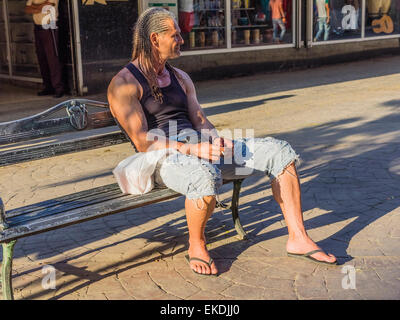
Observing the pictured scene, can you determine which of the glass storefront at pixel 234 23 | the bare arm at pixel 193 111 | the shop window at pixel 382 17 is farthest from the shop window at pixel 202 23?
the bare arm at pixel 193 111

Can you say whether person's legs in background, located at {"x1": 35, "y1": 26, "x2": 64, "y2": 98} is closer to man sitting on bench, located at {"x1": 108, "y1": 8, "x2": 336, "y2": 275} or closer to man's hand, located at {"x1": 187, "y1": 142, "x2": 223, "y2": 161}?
man sitting on bench, located at {"x1": 108, "y1": 8, "x2": 336, "y2": 275}

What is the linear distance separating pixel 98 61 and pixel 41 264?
7.79 m

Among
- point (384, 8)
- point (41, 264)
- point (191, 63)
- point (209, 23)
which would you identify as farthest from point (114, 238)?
point (384, 8)

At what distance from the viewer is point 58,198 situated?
373cm

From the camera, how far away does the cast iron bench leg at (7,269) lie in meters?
3.22

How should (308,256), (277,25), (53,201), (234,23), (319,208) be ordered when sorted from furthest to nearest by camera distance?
1. (277,25)
2. (234,23)
3. (319,208)
4. (308,256)
5. (53,201)

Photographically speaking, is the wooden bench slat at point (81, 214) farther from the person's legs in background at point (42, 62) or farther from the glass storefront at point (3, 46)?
the glass storefront at point (3, 46)

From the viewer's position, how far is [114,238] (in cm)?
430

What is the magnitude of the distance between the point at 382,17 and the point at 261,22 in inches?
180

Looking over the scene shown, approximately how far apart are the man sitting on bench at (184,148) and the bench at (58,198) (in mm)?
177

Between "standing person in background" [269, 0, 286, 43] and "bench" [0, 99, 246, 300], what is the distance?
11.0 m

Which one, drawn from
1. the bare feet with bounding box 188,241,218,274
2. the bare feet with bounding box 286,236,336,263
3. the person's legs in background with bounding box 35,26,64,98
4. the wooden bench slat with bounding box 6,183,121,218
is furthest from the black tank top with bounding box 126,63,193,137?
the person's legs in background with bounding box 35,26,64,98

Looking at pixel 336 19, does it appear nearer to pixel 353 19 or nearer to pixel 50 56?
pixel 353 19

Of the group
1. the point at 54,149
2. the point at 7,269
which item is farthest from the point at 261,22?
the point at 7,269
